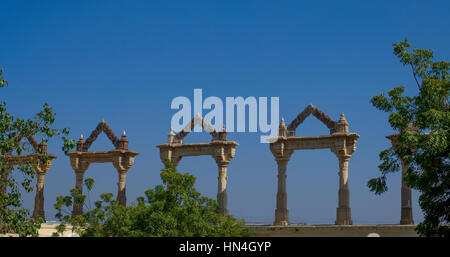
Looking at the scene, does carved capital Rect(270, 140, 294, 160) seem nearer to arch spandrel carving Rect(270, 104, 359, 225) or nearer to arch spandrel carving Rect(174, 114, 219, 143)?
arch spandrel carving Rect(270, 104, 359, 225)

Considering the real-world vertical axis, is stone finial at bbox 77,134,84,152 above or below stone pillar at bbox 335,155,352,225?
above

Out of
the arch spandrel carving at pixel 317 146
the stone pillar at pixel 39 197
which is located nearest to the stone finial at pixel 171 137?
the arch spandrel carving at pixel 317 146

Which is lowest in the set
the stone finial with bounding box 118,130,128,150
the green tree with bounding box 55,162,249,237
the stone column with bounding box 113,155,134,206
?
the green tree with bounding box 55,162,249,237

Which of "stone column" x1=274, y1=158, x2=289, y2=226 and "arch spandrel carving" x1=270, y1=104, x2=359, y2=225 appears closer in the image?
"arch spandrel carving" x1=270, y1=104, x2=359, y2=225

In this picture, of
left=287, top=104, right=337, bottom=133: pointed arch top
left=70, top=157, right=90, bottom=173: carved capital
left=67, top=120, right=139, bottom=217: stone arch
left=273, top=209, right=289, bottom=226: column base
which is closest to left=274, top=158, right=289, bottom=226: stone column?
left=273, top=209, right=289, bottom=226: column base

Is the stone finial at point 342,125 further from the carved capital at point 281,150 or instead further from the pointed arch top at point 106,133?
the pointed arch top at point 106,133

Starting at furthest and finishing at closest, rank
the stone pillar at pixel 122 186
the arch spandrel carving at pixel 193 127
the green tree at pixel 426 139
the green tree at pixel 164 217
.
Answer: the stone pillar at pixel 122 186, the arch spandrel carving at pixel 193 127, the green tree at pixel 164 217, the green tree at pixel 426 139

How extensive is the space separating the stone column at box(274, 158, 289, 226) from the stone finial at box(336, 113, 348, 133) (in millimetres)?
3081

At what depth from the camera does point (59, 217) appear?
893 inches

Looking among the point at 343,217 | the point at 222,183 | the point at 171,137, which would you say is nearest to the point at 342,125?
the point at 343,217

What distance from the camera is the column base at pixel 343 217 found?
24.8 m

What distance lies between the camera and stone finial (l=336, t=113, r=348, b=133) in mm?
25547

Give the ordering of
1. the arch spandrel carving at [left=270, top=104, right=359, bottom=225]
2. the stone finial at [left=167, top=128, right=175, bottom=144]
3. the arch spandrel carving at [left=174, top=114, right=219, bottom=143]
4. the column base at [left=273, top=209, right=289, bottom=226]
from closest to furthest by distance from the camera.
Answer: the arch spandrel carving at [left=270, top=104, right=359, bottom=225], the column base at [left=273, top=209, right=289, bottom=226], the arch spandrel carving at [left=174, top=114, right=219, bottom=143], the stone finial at [left=167, top=128, right=175, bottom=144]
